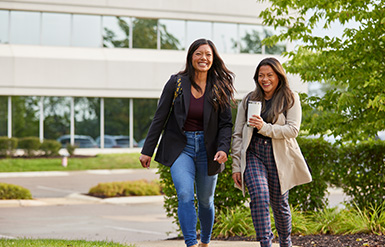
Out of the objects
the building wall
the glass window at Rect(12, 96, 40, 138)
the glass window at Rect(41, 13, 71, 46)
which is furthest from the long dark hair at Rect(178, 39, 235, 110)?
the glass window at Rect(41, 13, 71, 46)

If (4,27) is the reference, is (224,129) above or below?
below

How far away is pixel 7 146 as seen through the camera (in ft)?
89.1

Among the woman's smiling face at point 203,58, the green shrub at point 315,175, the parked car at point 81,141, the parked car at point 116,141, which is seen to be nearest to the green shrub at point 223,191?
the green shrub at point 315,175

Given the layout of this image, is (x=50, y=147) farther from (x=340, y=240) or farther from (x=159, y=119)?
(x=159, y=119)

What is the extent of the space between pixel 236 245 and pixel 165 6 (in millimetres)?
26327

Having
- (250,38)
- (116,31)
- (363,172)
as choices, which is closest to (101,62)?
(116,31)

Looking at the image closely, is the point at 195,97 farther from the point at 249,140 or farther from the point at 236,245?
the point at 236,245

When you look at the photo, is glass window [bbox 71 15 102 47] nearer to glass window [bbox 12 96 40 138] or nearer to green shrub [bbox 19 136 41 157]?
glass window [bbox 12 96 40 138]

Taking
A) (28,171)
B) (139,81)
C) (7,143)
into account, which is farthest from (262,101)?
(139,81)

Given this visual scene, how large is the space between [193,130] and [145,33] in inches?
1059

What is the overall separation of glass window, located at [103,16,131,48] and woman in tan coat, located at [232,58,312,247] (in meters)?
26.2

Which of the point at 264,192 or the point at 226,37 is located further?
the point at 226,37

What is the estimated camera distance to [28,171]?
2512 cm

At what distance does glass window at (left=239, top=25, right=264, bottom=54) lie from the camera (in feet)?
110
